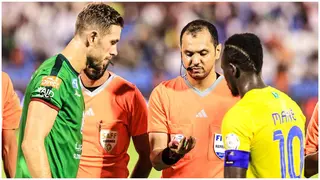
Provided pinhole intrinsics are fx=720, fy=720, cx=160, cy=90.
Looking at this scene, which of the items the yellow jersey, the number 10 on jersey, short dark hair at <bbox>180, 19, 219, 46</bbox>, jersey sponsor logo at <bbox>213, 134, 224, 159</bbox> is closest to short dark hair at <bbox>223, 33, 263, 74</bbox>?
the yellow jersey

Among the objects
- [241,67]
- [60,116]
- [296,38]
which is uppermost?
[296,38]

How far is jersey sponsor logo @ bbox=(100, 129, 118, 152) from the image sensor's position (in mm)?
5910

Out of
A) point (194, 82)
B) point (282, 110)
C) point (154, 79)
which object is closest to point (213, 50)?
point (194, 82)

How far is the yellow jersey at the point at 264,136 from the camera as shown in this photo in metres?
4.46

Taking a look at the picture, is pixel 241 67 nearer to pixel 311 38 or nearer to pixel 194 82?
pixel 194 82

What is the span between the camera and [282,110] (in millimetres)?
4605

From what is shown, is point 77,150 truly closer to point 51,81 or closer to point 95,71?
point 51,81

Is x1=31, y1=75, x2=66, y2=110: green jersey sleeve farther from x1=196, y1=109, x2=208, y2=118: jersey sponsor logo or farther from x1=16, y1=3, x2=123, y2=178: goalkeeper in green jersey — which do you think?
x1=196, y1=109, x2=208, y2=118: jersey sponsor logo

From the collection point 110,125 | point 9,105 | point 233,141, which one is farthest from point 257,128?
point 9,105

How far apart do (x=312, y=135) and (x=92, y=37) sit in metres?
2.11

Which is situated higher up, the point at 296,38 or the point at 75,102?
the point at 296,38

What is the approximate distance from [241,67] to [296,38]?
2036mm

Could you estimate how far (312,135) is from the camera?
6109 mm

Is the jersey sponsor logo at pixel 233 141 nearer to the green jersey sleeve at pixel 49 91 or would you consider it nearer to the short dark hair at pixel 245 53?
the short dark hair at pixel 245 53
